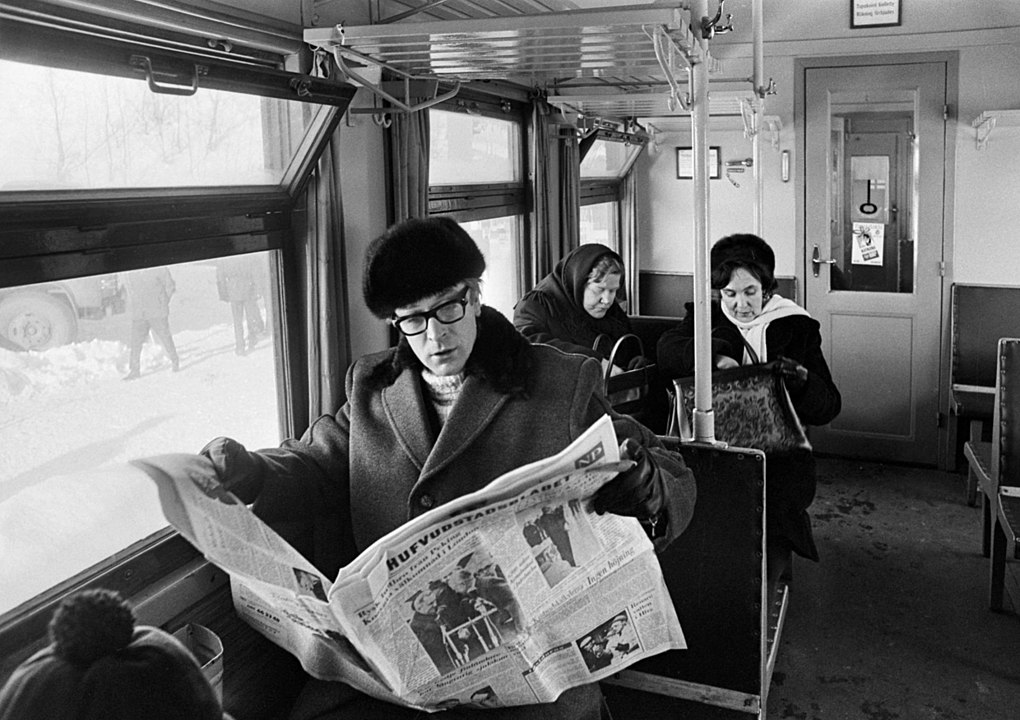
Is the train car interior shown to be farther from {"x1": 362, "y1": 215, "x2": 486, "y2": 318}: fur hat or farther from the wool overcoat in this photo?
{"x1": 362, "y1": 215, "x2": 486, "y2": 318}: fur hat

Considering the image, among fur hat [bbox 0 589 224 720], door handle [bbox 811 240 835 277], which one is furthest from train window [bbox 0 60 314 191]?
door handle [bbox 811 240 835 277]

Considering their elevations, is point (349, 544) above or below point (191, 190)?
below

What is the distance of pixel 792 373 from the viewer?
3582 millimetres

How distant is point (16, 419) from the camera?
6.93 feet

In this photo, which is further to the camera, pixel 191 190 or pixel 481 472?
pixel 191 190

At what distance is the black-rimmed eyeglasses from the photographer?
2027 mm

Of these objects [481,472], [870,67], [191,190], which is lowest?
[481,472]

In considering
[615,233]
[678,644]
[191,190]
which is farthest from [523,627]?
[615,233]

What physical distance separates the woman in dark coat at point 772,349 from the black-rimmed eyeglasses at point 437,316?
5.99 feet

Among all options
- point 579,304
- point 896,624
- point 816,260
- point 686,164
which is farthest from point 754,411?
point 686,164

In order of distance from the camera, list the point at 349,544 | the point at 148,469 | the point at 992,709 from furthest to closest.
Answer: the point at 992,709
the point at 349,544
the point at 148,469

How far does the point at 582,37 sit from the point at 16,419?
1.64 meters

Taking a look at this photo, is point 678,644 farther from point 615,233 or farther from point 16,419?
point 615,233

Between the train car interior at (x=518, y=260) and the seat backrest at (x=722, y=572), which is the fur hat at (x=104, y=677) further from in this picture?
the seat backrest at (x=722, y=572)
